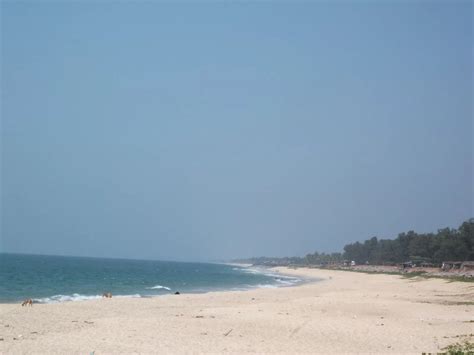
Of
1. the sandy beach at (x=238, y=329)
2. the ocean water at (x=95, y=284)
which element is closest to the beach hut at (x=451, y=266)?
the ocean water at (x=95, y=284)

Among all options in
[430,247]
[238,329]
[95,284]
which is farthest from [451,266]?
[238,329]

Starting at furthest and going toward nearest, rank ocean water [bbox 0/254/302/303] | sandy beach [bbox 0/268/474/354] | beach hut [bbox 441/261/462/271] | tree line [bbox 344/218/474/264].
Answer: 1. tree line [bbox 344/218/474/264]
2. beach hut [bbox 441/261/462/271]
3. ocean water [bbox 0/254/302/303]
4. sandy beach [bbox 0/268/474/354]

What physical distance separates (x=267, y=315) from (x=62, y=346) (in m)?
10.9

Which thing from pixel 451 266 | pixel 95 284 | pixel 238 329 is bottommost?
pixel 95 284

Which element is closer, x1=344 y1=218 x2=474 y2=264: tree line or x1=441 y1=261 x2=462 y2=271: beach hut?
x1=441 y1=261 x2=462 y2=271: beach hut

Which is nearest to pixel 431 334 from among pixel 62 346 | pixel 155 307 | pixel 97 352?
pixel 97 352

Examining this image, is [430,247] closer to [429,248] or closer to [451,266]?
[429,248]

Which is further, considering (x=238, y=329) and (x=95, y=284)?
(x=95, y=284)

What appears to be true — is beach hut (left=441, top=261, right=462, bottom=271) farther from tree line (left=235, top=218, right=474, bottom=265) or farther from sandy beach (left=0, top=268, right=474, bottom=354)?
sandy beach (left=0, top=268, right=474, bottom=354)

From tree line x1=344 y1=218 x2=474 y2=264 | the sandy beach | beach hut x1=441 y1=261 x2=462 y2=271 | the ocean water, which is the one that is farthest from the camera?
tree line x1=344 y1=218 x2=474 y2=264

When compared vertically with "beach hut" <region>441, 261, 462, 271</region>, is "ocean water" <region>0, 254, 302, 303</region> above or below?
below

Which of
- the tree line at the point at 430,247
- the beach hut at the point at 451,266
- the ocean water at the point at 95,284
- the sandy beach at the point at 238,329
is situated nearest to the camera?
the sandy beach at the point at 238,329

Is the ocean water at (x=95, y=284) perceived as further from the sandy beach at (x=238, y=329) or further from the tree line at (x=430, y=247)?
the tree line at (x=430, y=247)

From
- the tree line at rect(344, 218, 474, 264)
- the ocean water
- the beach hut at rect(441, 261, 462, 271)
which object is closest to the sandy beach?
the ocean water
